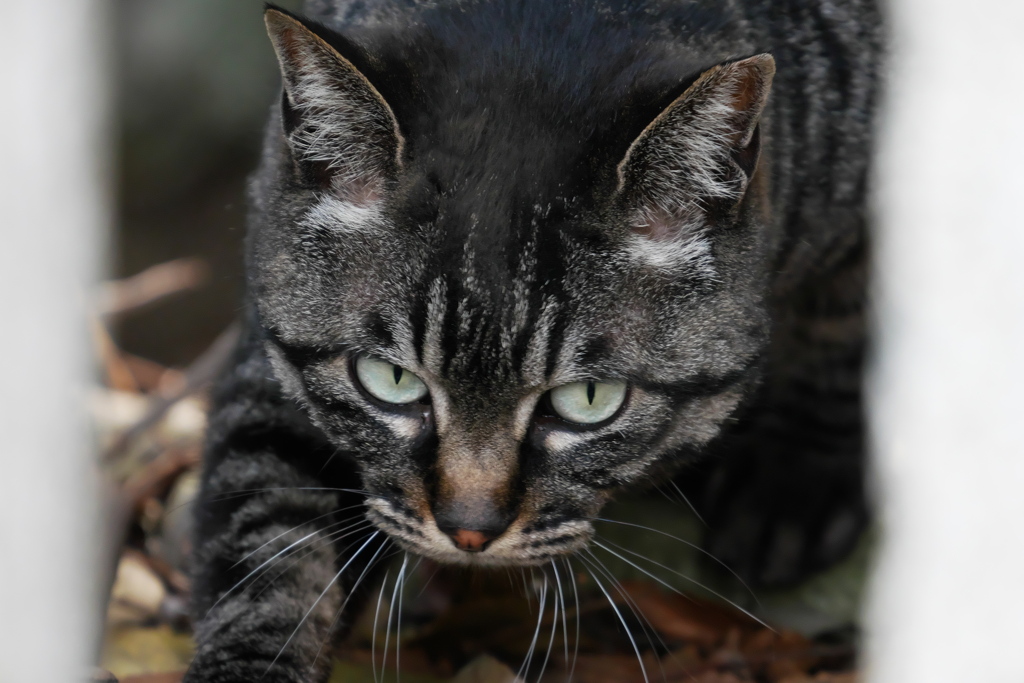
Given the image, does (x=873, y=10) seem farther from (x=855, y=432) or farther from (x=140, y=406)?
(x=140, y=406)

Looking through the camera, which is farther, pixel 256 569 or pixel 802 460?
pixel 802 460

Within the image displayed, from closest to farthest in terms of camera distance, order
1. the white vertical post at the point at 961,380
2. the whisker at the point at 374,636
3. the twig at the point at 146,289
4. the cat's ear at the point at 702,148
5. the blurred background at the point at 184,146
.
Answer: the white vertical post at the point at 961,380 < the cat's ear at the point at 702,148 < the whisker at the point at 374,636 < the twig at the point at 146,289 < the blurred background at the point at 184,146

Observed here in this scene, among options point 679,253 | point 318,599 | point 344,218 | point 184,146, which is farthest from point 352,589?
point 184,146

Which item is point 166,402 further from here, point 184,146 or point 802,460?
point 184,146

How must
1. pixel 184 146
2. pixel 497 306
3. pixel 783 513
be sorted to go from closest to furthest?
pixel 497 306, pixel 783 513, pixel 184 146

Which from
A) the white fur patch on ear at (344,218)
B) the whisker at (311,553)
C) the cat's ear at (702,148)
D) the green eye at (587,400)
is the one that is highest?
the cat's ear at (702,148)

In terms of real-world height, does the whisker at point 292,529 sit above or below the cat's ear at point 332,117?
below

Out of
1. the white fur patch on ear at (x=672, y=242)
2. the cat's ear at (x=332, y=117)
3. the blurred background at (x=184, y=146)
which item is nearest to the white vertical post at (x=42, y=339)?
the cat's ear at (x=332, y=117)

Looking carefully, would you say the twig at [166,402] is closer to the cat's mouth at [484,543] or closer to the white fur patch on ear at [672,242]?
the cat's mouth at [484,543]
